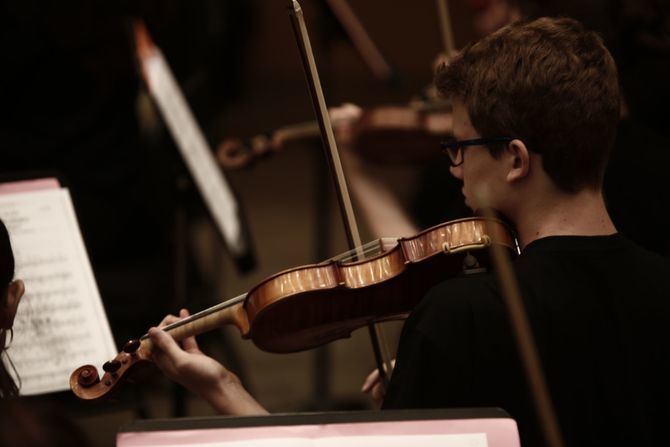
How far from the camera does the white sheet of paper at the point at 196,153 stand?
2.78 m

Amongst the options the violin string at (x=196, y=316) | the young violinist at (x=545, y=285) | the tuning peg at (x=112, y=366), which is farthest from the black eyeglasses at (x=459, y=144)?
the tuning peg at (x=112, y=366)

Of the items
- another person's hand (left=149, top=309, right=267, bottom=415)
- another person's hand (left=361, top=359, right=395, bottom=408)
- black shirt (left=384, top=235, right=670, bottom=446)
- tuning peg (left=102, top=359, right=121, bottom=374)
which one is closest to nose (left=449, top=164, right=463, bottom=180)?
black shirt (left=384, top=235, right=670, bottom=446)

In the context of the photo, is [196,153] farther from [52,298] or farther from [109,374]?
[109,374]

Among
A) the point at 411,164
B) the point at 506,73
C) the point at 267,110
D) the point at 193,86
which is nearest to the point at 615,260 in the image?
the point at 506,73

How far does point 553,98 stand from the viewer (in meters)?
1.71

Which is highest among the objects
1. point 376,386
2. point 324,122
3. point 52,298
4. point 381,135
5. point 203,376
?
point 381,135

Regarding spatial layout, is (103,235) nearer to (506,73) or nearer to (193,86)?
(193,86)

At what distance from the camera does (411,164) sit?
3.56m

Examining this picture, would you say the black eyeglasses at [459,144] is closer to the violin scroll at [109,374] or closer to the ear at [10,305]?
the violin scroll at [109,374]

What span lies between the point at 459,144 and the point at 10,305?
0.79 m

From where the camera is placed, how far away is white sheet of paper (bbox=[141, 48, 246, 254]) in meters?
2.78

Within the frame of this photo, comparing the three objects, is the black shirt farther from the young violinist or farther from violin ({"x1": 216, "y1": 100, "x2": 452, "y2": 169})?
violin ({"x1": 216, "y1": 100, "x2": 452, "y2": 169})

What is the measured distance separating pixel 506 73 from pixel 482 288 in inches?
14.4

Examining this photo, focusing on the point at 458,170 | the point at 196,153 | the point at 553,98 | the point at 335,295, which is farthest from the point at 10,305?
the point at 196,153
